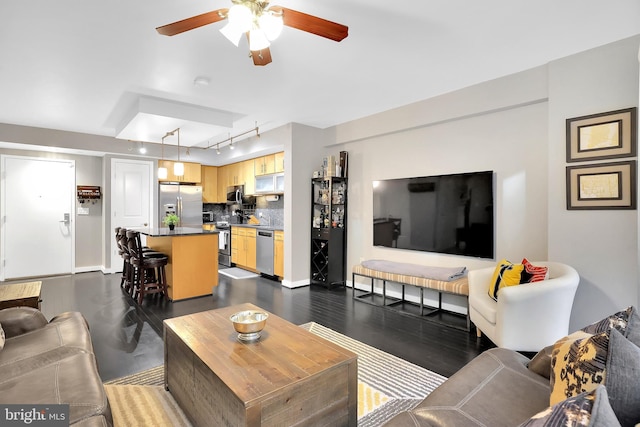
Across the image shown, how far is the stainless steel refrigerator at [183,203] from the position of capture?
23.1ft

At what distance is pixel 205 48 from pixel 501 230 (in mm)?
3433

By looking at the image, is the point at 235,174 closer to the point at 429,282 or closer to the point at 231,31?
the point at 429,282

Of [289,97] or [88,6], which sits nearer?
[88,6]

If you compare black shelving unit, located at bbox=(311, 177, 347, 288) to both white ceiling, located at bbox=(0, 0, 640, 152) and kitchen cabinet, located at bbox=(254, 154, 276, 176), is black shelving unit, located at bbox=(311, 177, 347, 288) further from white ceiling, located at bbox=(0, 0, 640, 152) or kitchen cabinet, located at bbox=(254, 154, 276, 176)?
white ceiling, located at bbox=(0, 0, 640, 152)

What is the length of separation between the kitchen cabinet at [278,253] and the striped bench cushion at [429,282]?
5.79 feet

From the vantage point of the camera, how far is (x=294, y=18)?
73.9 inches

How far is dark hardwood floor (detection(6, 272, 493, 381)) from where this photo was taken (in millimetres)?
2760

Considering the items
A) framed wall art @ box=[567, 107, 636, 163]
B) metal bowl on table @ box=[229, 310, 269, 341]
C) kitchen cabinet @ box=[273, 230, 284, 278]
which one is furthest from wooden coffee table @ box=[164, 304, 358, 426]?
kitchen cabinet @ box=[273, 230, 284, 278]

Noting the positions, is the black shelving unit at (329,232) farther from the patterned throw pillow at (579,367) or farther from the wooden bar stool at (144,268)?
the patterned throw pillow at (579,367)

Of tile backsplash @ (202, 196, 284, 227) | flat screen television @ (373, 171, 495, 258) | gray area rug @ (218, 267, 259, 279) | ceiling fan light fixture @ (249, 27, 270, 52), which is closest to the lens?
ceiling fan light fixture @ (249, 27, 270, 52)

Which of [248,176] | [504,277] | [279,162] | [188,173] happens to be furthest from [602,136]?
[188,173]

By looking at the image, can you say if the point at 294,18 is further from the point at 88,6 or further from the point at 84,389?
the point at 84,389

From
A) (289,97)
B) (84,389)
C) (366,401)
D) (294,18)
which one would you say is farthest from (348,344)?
(289,97)

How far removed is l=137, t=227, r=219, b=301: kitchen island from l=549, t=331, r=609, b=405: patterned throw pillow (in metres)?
4.23
